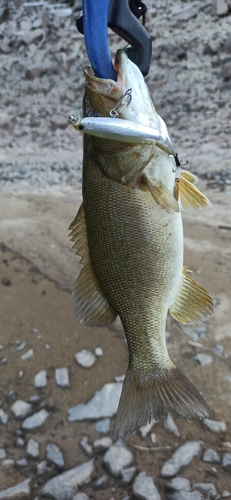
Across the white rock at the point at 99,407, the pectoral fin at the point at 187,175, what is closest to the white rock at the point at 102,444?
the white rock at the point at 99,407

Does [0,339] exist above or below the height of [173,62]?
below

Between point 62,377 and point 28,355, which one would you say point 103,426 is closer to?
point 62,377

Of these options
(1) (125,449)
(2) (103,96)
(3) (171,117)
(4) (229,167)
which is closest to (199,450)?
(1) (125,449)

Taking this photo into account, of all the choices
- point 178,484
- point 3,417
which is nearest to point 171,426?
point 178,484

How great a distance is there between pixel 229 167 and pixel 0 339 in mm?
2875

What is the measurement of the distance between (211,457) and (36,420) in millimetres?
884

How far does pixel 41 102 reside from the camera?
616 centimetres

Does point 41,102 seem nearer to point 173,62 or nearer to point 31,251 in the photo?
point 173,62

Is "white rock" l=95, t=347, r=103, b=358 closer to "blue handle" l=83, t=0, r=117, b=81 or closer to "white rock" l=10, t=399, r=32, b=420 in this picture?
"white rock" l=10, t=399, r=32, b=420

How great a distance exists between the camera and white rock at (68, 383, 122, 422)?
231 cm

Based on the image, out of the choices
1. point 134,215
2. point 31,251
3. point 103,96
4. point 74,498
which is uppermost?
point 103,96

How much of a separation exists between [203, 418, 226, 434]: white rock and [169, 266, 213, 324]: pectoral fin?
81cm

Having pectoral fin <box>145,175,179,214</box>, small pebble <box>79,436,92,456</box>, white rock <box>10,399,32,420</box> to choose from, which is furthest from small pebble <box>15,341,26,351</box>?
pectoral fin <box>145,175,179,214</box>

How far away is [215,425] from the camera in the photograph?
219cm
